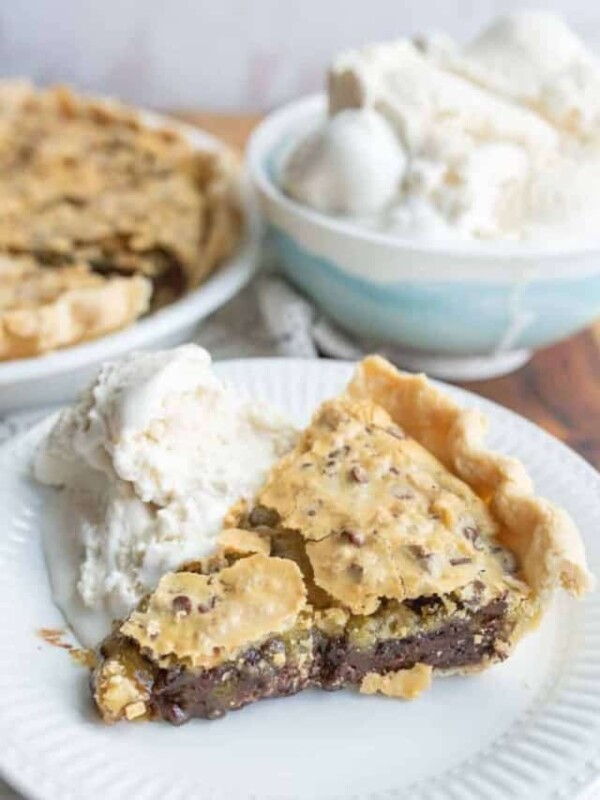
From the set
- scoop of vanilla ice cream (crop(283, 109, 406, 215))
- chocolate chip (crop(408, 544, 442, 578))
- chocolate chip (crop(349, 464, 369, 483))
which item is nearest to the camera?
chocolate chip (crop(408, 544, 442, 578))

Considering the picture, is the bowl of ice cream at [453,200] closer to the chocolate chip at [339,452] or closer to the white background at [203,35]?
the chocolate chip at [339,452]

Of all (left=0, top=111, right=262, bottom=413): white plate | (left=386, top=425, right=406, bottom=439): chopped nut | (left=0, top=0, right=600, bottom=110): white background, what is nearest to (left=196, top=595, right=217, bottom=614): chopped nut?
(left=386, top=425, right=406, bottom=439): chopped nut

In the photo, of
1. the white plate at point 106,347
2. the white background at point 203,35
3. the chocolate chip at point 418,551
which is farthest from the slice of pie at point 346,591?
the white background at point 203,35

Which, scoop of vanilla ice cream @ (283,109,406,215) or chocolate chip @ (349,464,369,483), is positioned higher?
scoop of vanilla ice cream @ (283,109,406,215)

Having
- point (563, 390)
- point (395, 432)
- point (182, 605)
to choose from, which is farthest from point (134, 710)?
point (563, 390)

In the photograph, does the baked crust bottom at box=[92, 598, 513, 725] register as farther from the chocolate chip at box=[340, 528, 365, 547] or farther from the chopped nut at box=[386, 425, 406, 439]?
the chopped nut at box=[386, 425, 406, 439]

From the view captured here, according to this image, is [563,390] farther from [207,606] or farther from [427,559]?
[207,606]
